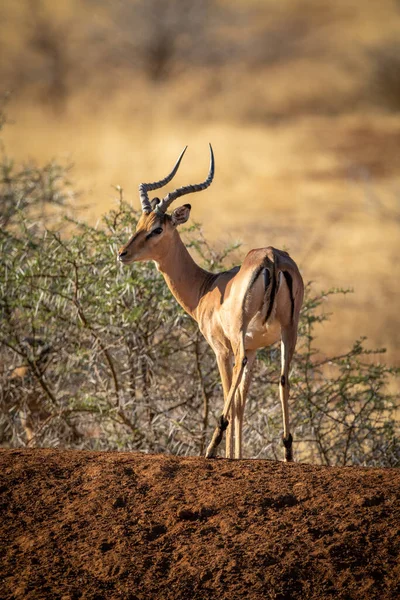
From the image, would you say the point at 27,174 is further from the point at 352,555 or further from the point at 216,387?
the point at 352,555

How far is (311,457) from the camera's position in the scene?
36.6 ft

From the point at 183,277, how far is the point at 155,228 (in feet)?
2.19

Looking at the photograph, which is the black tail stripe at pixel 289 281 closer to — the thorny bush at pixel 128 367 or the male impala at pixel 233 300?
the male impala at pixel 233 300

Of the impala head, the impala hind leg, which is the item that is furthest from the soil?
the impala head

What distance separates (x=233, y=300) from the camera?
7301mm

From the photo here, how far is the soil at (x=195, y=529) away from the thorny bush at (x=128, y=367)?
A: 4.01 metres

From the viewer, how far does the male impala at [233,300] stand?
7.04 meters

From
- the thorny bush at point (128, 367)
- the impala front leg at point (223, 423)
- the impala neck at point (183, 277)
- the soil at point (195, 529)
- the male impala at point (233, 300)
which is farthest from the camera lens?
the thorny bush at point (128, 367)

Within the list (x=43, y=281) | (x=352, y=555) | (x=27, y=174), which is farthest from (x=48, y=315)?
(x=352, y=555)

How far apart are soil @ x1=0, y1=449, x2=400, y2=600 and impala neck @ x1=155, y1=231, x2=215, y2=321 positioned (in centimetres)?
269

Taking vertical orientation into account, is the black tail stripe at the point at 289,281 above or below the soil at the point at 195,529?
above

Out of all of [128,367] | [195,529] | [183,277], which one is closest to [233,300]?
[183,277]

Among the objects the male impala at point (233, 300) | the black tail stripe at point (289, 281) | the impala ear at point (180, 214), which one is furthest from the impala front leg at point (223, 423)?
the impala ear at point (180, 214)

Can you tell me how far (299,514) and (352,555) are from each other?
55 cm
